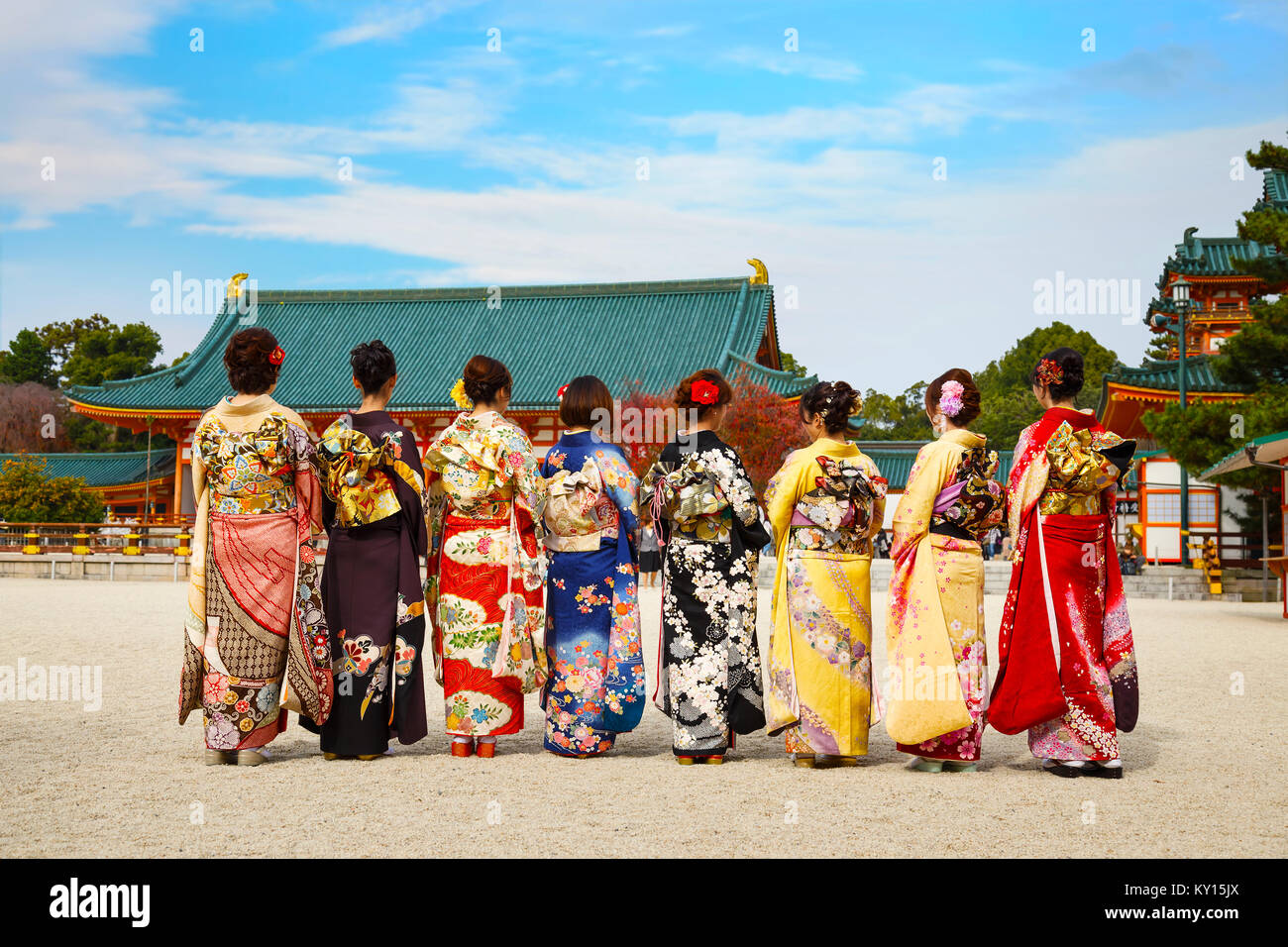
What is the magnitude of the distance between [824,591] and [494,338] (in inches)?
1064

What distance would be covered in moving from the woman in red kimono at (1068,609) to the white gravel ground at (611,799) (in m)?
0.22

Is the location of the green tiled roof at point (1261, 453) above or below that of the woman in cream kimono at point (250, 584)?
above

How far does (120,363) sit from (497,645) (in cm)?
4608

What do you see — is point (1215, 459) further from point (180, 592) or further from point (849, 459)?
point (180, 592)

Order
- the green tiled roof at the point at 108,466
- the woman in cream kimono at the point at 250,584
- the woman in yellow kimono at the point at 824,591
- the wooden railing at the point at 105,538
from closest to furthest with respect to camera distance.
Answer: the woman in cream kimono at the point at 250,584, the woman in yellow kimono at the point at 824,591, the wooden railing at the point at 105,538, the green tiled roof at the point at 108,466

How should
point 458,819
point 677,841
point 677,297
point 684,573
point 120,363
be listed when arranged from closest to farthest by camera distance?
point 677,841, point 458,819, point 684,573, point 677,297, point 120,363

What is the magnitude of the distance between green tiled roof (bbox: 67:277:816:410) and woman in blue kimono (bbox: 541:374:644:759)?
21.1 m

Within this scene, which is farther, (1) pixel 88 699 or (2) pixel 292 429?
(1) pixel 88 699

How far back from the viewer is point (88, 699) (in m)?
6.79

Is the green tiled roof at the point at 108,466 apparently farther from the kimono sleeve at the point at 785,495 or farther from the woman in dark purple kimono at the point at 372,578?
the kimono sleeve at the point at 785,495

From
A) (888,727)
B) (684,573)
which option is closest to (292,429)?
(684,573)

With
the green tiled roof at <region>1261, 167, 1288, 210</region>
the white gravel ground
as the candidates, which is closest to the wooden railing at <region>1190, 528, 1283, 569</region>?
the green tiled roof at <region>1261, 167, 1288, 210</region>

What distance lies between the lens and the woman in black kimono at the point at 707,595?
5.06 metres

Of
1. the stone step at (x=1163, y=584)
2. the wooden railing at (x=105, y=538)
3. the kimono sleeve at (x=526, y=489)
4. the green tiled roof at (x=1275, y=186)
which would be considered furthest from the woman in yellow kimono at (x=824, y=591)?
the green tiled roof at (x=1275, y=186)
